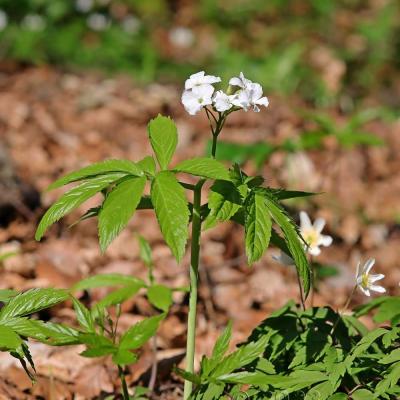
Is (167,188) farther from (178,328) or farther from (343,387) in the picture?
(178,328)

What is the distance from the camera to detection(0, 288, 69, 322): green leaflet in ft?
5.09

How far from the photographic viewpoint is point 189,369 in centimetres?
165

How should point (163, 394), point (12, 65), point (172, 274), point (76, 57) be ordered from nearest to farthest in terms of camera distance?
point (163, 394) < point (172, 274) < point (12, 65) < point (76, 57)

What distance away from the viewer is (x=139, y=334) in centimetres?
152

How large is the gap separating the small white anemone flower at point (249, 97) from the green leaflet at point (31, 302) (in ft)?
1.91

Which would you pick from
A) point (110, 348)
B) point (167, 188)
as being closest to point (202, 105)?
point (167, 188)

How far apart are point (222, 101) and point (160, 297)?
753 millimetres

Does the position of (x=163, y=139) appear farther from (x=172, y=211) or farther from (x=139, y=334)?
(x=139, y=334)

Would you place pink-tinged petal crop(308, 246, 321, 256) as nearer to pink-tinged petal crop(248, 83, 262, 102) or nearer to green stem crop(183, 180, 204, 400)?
green stem crop(183, 180, 204, 400)

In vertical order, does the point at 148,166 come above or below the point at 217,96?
below

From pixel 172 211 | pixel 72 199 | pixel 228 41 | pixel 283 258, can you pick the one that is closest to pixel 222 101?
pixel 172 211

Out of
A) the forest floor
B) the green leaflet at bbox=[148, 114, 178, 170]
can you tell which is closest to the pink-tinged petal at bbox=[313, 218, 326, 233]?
the green leaflet at bbox=[148, 114, 178, 170]

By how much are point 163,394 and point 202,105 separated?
3.41 ft

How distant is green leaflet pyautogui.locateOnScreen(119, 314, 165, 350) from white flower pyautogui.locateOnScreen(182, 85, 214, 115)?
0.47m
